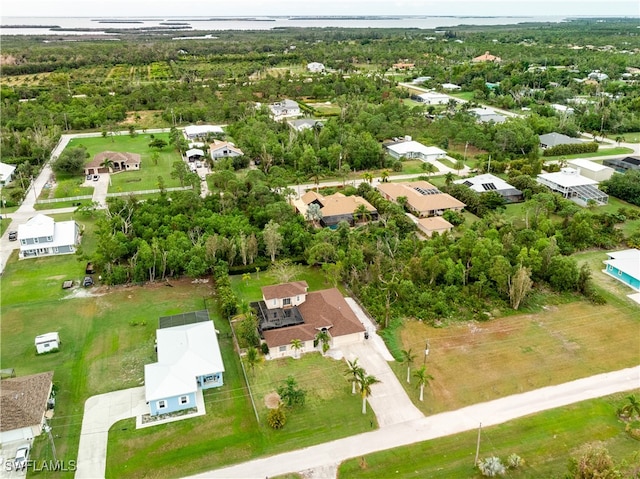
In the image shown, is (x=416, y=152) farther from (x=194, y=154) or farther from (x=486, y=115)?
(x=194, y=154)

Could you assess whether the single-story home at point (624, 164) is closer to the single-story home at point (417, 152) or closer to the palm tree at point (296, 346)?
the single-story home at point (417, 152)

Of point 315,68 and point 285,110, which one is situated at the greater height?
point 315,68

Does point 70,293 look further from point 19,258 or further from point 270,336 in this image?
point 270,336

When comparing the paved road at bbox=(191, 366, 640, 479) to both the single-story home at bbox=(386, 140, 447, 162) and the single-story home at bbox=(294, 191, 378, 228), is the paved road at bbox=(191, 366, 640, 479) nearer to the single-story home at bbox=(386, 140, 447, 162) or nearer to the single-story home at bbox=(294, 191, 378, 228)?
the single-story home at bbox=(294, 191, 378, 228)

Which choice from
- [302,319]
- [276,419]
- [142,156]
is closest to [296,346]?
[302,319]

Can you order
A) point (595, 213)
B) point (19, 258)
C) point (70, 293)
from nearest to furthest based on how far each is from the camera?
point (70, 293), point (19, 258), point (595, 213)

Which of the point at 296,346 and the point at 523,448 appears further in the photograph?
the point at 296,346

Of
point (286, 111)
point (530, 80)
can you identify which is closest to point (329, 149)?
point (286, 111)

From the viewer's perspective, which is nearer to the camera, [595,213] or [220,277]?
[220,277]
